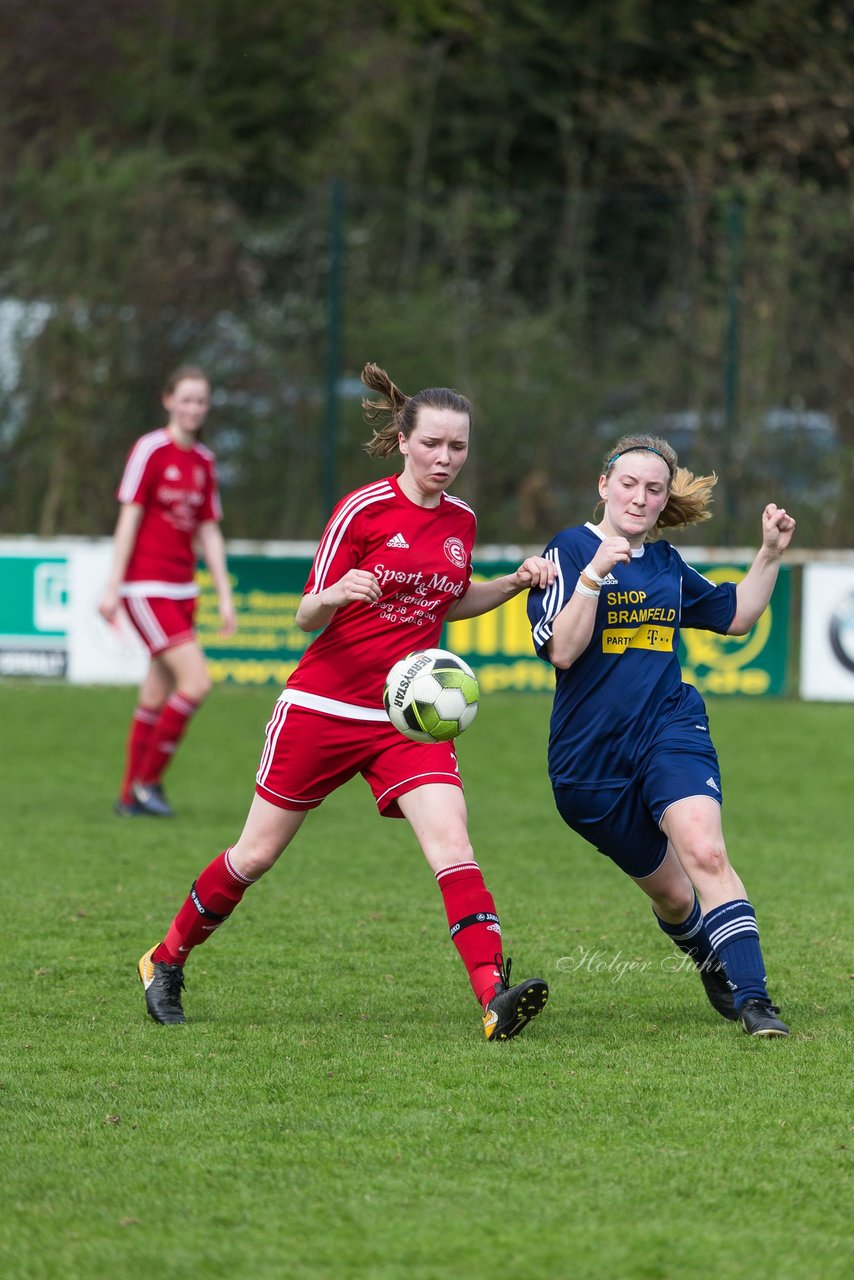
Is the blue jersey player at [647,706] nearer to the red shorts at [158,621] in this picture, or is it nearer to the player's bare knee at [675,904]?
the player's bare knee at [675,904]

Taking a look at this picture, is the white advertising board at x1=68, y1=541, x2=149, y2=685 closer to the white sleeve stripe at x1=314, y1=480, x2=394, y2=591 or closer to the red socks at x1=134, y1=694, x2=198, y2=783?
the red socks at x1=134, y1=694, x2=198, y2=783

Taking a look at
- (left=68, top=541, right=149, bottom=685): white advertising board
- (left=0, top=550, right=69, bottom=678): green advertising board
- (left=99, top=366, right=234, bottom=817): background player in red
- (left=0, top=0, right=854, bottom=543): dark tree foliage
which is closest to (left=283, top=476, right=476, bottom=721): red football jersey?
(left=99, top=366, right=234, bottom=817): background player in red

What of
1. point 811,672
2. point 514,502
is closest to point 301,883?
point 811,672

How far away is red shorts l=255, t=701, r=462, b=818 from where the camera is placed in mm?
5055

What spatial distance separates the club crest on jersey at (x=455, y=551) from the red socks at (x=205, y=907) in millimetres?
1059

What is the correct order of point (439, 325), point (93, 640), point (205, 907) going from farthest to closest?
point (439, 325) < point (93, 640) < point (205, 907)

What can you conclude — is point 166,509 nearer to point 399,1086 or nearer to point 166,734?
point 166,734

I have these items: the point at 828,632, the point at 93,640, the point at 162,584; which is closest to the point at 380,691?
the point at 162,584

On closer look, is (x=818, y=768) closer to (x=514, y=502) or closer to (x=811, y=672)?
(x=811, y=672)

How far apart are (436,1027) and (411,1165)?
1288 mm

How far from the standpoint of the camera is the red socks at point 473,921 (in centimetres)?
488

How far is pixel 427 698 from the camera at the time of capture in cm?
487

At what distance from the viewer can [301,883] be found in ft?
24.6

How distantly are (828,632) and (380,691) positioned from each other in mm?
8523
